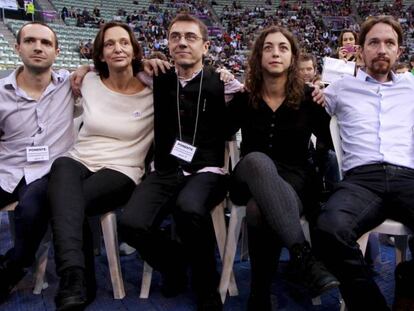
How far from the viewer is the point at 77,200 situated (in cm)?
172

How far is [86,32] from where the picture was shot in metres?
15.1

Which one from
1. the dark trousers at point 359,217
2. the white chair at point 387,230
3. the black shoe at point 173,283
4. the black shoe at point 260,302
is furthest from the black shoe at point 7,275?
the white chair at point 387,230

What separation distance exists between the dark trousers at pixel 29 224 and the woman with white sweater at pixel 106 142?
9 centimetres

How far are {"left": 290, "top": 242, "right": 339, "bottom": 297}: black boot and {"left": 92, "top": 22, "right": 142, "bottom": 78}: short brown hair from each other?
1230mm

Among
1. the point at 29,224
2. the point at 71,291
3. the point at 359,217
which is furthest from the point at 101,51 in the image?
the point at 359,217

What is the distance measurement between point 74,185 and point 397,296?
1360mm

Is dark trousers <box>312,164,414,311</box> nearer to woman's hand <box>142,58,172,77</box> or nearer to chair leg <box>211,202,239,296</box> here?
chair leg <box>211,202,239,296</box>

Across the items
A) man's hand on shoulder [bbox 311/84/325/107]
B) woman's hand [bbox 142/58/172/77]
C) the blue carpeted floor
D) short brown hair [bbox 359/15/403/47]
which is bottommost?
the blue carpeted floor

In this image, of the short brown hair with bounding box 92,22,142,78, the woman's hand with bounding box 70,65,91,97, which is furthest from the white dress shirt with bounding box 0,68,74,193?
the short brown hair with bounding box 92,22,142,78

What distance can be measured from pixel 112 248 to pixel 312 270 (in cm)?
89

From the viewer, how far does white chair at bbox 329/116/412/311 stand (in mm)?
1625

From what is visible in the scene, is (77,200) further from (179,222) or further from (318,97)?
(318,97)

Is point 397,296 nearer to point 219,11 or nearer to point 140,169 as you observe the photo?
point 140,169

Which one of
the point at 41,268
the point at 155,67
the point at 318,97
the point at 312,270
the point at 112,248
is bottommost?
the point at 41,268
